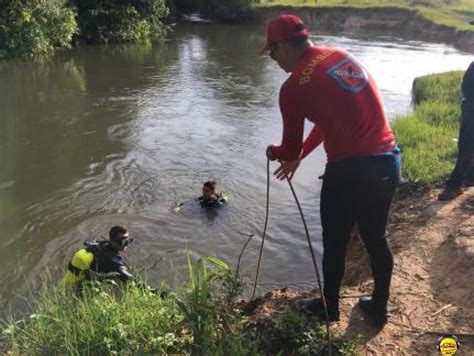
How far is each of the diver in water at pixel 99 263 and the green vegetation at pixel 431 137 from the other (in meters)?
4.31

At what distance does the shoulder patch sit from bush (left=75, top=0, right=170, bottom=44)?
20.8 metres

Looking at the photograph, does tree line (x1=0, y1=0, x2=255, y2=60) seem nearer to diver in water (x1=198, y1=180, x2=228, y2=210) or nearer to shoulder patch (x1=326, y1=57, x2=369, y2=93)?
diver in water (x1=198, y1=180, x2=228, y2=210)

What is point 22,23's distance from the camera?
1780 centimetres

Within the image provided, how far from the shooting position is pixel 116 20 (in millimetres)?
23078

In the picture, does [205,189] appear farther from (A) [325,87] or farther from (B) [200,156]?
(A) [325,87]

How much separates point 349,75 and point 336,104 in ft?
0.69

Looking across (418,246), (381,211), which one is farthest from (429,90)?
(381,211)

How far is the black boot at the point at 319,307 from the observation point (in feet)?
12.8

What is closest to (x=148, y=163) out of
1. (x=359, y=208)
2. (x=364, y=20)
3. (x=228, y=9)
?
(x=359, y=208)

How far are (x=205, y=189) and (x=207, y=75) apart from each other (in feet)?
35.4

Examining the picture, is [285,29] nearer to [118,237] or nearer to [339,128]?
[339,128]

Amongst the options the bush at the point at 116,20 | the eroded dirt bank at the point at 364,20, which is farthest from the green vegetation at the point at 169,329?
the eroded dirt bank at the point at 364,20

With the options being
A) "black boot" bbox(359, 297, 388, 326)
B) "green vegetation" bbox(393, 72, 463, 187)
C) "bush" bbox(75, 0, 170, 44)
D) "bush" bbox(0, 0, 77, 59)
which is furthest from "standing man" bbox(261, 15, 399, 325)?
"bush" bbox(75, 0, 170, 44)

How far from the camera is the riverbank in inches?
1206
